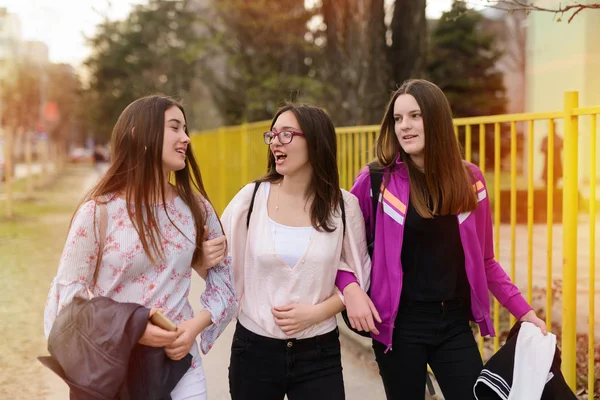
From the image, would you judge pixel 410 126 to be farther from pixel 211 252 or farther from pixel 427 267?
pixel 211 252

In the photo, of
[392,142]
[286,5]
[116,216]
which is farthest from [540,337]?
[286,5]

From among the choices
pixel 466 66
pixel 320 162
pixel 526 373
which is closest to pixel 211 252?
pixel 320 162

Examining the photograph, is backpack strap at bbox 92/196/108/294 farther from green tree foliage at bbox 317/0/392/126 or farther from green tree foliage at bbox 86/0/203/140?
green tree foliage at bbox 86/0/203/140

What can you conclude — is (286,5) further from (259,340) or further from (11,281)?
(259,340)

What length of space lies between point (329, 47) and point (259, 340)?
24.1ft

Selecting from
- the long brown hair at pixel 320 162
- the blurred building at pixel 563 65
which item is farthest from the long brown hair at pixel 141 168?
the blurred building at pixel 563 65

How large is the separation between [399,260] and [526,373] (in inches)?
25.7

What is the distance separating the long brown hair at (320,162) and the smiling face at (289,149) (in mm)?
→ 21

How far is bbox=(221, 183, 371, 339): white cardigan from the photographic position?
2785 mm

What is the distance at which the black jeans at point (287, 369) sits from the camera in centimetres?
277

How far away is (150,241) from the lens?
7.94 feet

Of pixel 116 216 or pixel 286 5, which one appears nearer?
pixel 116 216

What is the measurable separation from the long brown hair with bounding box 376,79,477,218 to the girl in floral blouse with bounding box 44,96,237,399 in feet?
2.93

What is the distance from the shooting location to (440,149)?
295cm
